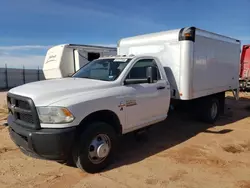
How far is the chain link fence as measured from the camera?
26.0 meters

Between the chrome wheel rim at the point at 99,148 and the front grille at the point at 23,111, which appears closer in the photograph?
the front grille at the point at 23,111

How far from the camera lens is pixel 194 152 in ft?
18.0

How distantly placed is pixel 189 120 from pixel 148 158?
3.93m

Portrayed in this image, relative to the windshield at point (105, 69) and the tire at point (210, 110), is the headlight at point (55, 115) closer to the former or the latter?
the windshield at point (105, 69)

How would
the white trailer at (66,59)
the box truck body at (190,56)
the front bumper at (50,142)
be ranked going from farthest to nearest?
the white trailer at (66,59), the box truck body at (190,56), the front bumper at (50,142)

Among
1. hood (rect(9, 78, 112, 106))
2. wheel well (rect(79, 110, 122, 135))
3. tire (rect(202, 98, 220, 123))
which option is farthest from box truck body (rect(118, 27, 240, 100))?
hood (rect(9, 78, 112, 106))

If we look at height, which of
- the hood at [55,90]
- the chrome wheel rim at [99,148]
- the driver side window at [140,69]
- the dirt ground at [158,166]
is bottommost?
the dirt ground at [158,166]

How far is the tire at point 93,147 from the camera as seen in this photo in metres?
4.17

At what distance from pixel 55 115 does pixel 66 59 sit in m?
8.89

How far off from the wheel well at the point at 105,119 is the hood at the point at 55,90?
0.44 m

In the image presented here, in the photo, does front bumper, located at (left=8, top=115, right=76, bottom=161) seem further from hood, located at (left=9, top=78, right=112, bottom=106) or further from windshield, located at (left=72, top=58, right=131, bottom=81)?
windshield, located at (left=72, top=58, right=131, bottom=81)

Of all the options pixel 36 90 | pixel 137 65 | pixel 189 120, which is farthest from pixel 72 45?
pixel 36 90

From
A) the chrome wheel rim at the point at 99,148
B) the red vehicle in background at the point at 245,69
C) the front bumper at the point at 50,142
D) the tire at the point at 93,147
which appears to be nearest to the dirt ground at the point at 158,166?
the tire at the point at 93,147

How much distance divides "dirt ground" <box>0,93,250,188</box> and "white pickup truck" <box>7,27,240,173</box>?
0.39m
